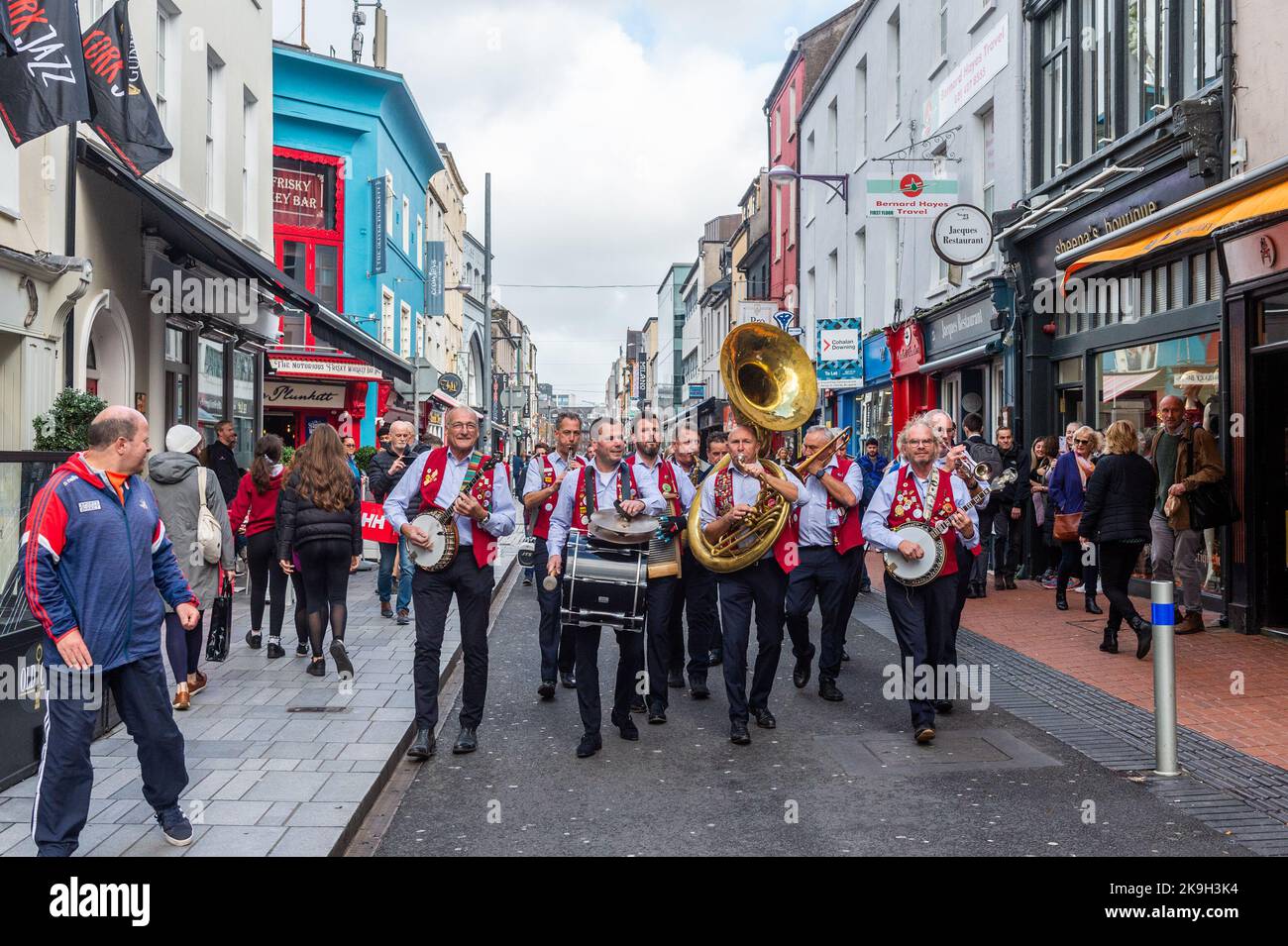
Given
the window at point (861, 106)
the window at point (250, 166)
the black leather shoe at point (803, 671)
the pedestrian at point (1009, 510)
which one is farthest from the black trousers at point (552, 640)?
the window at point (861, 106)

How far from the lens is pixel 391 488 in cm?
1095

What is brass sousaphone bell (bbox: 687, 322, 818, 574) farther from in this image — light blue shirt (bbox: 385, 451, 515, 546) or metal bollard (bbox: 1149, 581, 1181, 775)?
metal bollard (bbox: 1149, 581, 1181, 775)

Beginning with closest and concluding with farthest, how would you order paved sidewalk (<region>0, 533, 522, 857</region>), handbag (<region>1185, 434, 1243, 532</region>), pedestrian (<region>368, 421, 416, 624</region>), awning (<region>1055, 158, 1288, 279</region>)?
paved sidewalk (<region>0, 533, 522, 857</region>) < awning (<region>1055, 158, 1288, 279</region>) < handbag (<region>1185, 434, 1243, 532</region>) < pedestrian (<region>368, 421, 416, 624</region>)

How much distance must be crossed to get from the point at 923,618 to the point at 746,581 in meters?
1.10

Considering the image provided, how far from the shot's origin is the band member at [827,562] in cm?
796

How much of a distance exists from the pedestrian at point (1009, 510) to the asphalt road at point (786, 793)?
586 centimetres

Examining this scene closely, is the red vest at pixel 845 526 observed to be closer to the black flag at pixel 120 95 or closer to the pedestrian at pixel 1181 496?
the pedestrian at pixel 1181 496

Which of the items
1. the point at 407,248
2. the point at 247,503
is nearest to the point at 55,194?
the point at 247,503

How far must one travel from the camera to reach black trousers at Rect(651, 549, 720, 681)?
319 inches

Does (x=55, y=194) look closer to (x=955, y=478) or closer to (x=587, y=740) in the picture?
(x=587, y=740)

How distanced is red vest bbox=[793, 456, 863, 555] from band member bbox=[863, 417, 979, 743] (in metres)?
1.01

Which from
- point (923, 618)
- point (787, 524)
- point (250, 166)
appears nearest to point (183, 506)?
point (787, 524)

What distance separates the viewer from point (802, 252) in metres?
29.5

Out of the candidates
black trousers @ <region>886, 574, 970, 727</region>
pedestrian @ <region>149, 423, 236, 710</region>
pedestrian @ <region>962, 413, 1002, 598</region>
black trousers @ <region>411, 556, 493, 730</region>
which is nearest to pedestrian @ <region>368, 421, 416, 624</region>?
pedestrian @ <region>149, 423, 236, 710</region>
